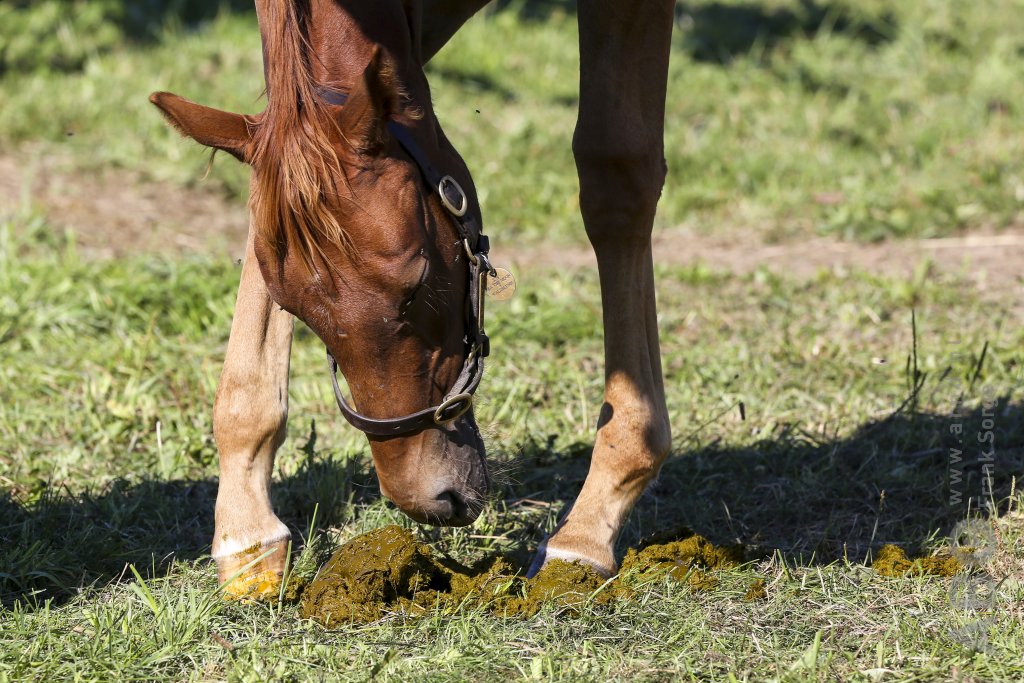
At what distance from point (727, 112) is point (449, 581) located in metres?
5.11

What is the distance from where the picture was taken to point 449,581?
268 centimetres

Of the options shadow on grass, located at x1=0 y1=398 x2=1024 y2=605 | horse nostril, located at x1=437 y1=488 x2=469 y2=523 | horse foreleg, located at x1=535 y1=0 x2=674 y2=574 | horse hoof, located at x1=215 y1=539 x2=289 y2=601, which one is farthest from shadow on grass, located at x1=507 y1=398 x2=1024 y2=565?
horse hoof, located at x1=215 y1=539 x2=289 y2=601

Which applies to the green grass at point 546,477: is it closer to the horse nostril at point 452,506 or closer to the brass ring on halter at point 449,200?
the horse nostril at point 452,506

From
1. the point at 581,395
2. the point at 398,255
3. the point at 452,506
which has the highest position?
the point at 398,255

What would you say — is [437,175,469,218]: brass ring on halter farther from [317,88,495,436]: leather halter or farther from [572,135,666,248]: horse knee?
[572,135,666,248]: horse knee

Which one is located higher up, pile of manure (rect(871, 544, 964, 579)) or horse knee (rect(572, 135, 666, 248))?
horse knee (rect(572, 135, 666, 248))

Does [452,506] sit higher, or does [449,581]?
[452,506]

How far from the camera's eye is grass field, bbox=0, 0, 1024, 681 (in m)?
2.39

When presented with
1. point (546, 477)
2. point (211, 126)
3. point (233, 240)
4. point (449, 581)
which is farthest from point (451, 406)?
point (233, 240)

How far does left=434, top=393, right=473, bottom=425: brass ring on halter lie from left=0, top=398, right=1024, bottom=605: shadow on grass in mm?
492

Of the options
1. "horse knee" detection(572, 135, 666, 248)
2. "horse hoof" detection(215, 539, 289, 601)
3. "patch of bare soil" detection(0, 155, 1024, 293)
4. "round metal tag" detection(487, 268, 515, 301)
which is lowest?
"horse hoof" detection(215, 539, 289, 601)

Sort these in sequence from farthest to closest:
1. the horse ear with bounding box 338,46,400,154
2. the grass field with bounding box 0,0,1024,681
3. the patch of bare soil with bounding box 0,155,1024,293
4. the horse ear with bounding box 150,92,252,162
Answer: the patch of bare soil with bounding box 0,155,1024,293 < the grass field with bounding box 0,0,1024,681 < the horse ear with bounding box 150,92,252,162 < the horse ear with bounding box 338,46,400,154

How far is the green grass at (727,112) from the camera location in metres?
5.88

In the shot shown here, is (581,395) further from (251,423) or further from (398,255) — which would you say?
(398,255)
